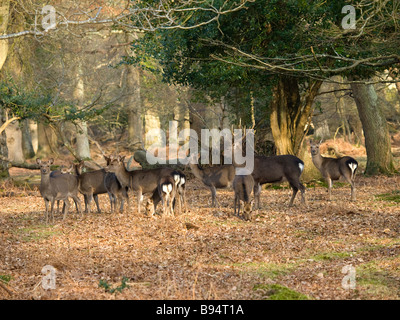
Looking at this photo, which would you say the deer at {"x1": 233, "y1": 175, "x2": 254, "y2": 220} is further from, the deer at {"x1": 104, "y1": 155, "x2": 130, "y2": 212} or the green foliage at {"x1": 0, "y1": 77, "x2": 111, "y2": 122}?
the green foliage at {"x1": 0, "y1": 77, "x2": 111, "y2": 122}

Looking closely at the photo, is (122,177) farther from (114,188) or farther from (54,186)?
(54,186)

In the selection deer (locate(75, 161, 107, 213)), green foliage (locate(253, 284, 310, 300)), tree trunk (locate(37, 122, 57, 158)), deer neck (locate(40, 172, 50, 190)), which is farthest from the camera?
tree trunk (locate(37, 122, 57, 158))

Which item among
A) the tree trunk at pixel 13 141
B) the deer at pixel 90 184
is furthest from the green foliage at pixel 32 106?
the tree trunk at pixel 13 141

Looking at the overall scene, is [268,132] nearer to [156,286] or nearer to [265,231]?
[265,231]

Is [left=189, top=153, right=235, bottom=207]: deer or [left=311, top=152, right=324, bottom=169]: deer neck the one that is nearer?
[left=189, top=153, right=235, bottom=207]: deer

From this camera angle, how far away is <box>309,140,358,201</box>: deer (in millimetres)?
14883

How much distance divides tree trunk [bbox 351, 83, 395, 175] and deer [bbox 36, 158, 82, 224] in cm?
1254

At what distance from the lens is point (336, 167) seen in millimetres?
15203

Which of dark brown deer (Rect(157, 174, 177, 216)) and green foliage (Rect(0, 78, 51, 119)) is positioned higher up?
green foliage (Rect(0, 78, 51, 119))

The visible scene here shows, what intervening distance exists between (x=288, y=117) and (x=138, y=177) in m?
7.18

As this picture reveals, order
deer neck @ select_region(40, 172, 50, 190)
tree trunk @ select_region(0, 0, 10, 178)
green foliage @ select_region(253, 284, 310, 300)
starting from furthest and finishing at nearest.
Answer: tree trunk @ select_region(0, 0, 10, 178) → deer neck @ select_region(40, 172, 50, 190) → green foliage @ select_region(253, 284, 310, 300)

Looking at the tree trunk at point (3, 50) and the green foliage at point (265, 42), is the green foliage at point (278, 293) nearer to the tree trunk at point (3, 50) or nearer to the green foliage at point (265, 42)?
the green foliage at point (265, 42)

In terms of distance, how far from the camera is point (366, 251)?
8914mm

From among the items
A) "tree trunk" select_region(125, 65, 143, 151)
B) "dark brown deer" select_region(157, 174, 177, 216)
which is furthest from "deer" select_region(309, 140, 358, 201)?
"tree trunk" select_region(125, 65, 143, 151)
